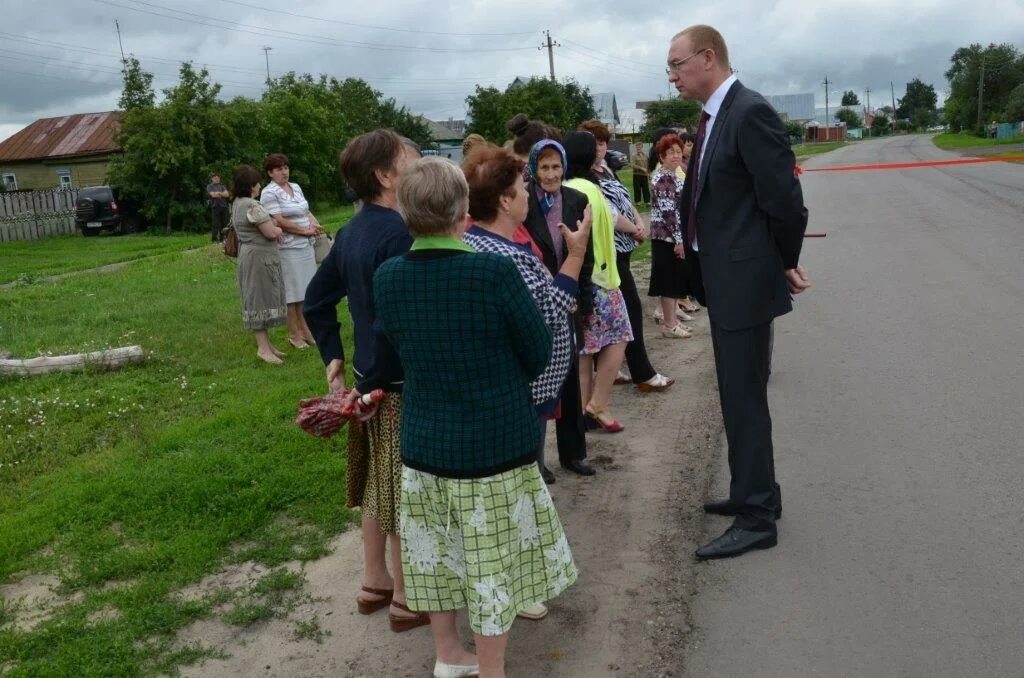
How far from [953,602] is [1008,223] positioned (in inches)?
489

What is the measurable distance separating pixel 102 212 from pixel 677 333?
25597mm

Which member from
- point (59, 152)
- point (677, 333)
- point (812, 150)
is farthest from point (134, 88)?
point (812, 150)

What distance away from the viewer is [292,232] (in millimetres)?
8727

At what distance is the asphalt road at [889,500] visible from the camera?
10.9 feet

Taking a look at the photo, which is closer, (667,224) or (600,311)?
(600,311)

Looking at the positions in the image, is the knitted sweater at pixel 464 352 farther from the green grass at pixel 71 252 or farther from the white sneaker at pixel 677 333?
the green grass at pixel 71 252

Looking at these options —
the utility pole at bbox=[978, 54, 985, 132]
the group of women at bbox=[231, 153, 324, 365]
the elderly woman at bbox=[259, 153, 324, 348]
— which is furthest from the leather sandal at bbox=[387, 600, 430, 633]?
the utility pole at bbox=[978, 54, 985, 132]

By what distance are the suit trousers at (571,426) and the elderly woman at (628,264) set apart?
1.41 m

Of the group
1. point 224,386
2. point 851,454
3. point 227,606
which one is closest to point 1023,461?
point 851,454

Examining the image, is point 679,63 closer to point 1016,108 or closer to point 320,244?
point 320,244

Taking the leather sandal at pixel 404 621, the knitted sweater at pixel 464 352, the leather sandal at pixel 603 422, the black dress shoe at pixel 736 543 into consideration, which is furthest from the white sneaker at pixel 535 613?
the leather sandal at pixel 603 422

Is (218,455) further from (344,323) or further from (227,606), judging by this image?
(344,323)

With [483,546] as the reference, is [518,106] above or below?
above

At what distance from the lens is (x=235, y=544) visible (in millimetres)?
4492
